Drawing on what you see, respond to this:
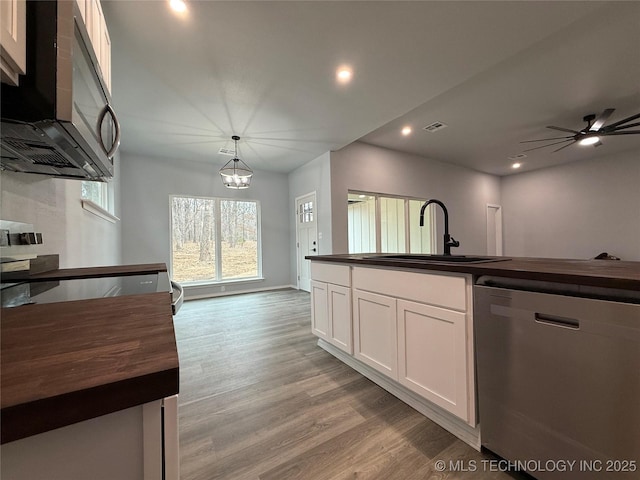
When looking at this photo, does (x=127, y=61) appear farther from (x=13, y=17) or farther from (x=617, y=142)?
(x=617, y=142)

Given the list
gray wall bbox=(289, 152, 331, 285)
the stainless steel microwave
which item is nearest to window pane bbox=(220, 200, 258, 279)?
gray wall bbox=(289, 152, 331, 285)

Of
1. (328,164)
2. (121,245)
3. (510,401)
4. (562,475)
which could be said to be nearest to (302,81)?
(328,164)

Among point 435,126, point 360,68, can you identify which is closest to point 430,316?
point 360,68

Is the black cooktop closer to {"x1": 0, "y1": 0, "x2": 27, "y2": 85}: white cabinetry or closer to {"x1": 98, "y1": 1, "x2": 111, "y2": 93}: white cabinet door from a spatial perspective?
{"x1": 0, "y1": 0, "x2": 27, "y2": 85}: white cabinetry

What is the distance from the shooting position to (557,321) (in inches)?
38.9

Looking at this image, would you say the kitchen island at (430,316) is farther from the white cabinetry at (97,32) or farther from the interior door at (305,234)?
the interior door at (305,234)

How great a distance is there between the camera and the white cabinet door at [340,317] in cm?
203

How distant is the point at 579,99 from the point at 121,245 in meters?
7.00

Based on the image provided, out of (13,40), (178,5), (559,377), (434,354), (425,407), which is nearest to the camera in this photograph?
(13,40)

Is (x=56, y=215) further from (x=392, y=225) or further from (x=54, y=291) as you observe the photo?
(x=392, y=225)

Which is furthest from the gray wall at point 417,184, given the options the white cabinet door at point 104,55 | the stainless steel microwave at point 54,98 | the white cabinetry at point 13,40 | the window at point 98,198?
the white cabinetry at point 13,40

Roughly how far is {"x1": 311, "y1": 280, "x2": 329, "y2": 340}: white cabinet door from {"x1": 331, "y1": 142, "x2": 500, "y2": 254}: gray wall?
2040mm

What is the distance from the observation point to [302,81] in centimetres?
258

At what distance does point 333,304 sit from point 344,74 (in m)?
2.22
